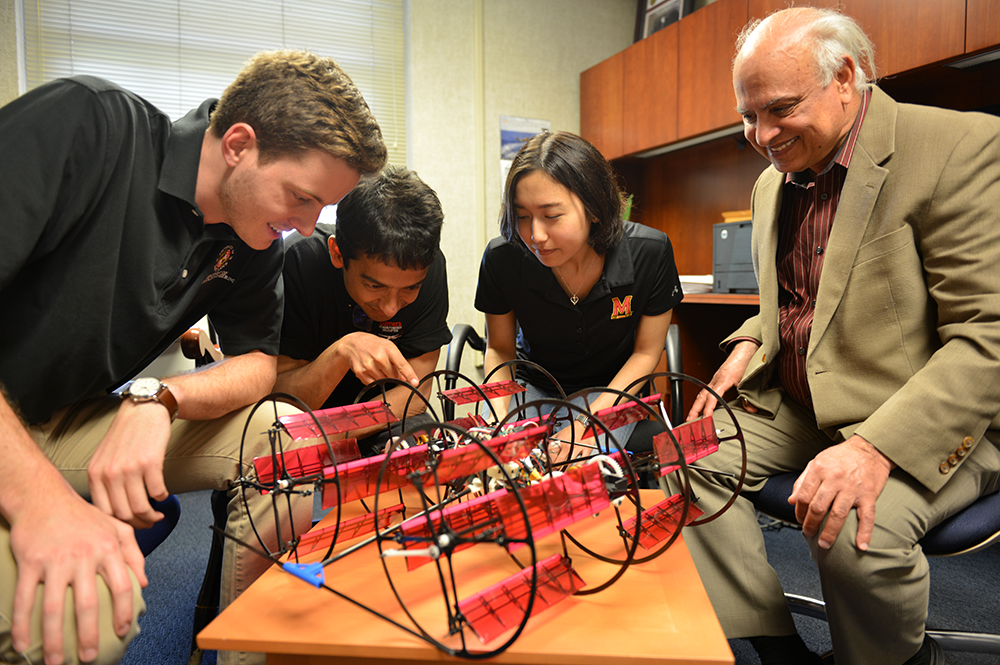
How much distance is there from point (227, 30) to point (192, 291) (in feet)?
8.15

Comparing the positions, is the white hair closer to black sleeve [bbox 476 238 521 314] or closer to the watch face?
black sleeve [bbox 476 238 521 314]

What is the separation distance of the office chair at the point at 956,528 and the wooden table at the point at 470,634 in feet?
1.33

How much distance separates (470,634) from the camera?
0.67 metres

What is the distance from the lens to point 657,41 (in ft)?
9.57

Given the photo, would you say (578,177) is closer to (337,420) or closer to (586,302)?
(586,302)

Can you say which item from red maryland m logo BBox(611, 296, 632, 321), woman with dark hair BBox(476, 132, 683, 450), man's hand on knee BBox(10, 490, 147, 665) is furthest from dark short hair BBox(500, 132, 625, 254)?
man's hand on knee BBox(10, 490, 147, 665)

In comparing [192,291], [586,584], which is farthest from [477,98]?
[586,584]

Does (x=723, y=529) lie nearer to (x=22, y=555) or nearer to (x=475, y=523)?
(x=475, y=523)

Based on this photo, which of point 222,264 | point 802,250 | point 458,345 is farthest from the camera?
point 458,345

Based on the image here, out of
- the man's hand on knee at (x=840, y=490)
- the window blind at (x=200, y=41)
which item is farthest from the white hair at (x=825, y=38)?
the window blind at (x=200, y=41)

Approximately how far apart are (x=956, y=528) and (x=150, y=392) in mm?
1365

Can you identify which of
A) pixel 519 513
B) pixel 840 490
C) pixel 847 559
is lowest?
pixel 847 559

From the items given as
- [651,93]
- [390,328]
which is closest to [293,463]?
[390,328]

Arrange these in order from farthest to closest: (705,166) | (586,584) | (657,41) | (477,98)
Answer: (477,98) < (705,166) < (657,41) < (586,584)
